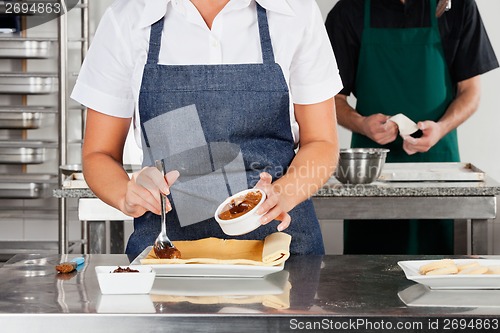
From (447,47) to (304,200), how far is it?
2426mm

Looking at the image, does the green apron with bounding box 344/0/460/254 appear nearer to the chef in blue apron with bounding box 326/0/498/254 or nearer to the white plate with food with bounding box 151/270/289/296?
the chef in blue apron with bounding box 326/0/498/254

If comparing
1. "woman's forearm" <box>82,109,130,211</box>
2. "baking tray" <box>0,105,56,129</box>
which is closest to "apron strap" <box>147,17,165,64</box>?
"woman's forearm" <box>82,109,130,211</box>

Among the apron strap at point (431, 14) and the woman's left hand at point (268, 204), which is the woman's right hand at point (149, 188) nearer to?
the woman's left hand at point (268, 204)

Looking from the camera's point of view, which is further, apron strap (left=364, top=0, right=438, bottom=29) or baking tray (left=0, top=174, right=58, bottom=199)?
baking tray (left=0, top=174, right=58, bottom=199)

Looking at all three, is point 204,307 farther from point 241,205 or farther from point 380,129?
point 380,129

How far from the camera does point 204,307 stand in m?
1.68

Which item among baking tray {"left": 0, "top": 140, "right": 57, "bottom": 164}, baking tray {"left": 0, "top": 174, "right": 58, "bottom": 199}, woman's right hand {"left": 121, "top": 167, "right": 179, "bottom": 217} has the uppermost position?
woman's right hand {"left": 121, "top": 167, "right": 179, "bottom": 217}

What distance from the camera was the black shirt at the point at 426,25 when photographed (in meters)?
4.36

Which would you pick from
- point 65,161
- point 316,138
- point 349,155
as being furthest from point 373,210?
point 65,161

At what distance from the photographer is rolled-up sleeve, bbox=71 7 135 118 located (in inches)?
90.5

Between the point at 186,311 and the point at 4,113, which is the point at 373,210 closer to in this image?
the point at 186,311

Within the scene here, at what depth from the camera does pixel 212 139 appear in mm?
2355

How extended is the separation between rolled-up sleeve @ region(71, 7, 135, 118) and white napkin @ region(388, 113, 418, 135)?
2.08 metres

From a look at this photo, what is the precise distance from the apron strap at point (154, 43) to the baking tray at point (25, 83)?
12.5 ft
